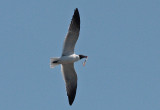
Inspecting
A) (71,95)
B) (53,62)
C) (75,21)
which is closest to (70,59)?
(53,62)

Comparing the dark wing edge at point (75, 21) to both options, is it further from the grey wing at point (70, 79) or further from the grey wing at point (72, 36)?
the grey wing at point (70, 79)

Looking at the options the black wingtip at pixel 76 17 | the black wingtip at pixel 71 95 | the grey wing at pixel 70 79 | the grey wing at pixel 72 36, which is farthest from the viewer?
the black wingtip at pixel 71 95

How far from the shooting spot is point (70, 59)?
30.4m

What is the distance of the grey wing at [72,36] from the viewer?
29.9 metres

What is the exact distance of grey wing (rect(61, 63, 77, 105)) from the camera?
3117cm

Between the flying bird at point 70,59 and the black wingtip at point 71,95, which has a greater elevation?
the flying bird at point 70,59

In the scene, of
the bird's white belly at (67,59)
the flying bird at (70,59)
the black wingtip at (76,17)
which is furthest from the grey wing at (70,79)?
the black wingtip at (76,17)

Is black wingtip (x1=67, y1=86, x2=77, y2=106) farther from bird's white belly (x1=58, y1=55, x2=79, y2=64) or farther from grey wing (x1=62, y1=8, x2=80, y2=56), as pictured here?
grey wing (x1=62, y1=8, x2=80, y2=56)

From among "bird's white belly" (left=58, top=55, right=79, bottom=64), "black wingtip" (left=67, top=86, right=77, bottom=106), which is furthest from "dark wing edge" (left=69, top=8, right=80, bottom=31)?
"black wingtip" (left=67, top=86, right=77, bottom=106)

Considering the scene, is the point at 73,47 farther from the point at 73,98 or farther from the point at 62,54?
the point at 73,98

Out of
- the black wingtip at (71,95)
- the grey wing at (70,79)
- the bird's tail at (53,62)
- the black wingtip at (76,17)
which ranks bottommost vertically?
the black wingtip at (71,95)

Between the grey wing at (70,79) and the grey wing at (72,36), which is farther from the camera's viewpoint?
the grey wing at (70,79)

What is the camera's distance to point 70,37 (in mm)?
29891

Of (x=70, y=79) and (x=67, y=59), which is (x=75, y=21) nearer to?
(x=67, y=59)
